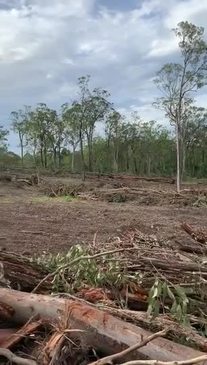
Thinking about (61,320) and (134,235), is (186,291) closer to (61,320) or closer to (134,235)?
(61,320)

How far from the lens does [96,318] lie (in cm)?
304

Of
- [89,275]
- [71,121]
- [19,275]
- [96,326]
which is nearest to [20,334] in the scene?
[96,326]

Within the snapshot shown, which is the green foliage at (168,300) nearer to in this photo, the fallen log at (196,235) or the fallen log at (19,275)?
the fallen log at (19,275)

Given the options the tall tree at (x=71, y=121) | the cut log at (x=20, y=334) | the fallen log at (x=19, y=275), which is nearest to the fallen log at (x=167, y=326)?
the cut log at (x=20, y=334)

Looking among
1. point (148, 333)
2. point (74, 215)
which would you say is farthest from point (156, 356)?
point (74, 215)

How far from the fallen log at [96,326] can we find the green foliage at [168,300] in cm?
28

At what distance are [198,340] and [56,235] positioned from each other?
7.71 meters

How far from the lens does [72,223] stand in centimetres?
1295

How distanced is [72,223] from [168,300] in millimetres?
9507

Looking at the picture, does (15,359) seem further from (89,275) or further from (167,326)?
(89,275)

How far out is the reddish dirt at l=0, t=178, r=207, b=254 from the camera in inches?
372

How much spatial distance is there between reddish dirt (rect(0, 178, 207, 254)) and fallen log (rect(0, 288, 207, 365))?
4.44 meters

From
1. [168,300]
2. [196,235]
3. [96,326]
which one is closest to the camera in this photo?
[96,326]

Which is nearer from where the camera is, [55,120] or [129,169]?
[55,120]
